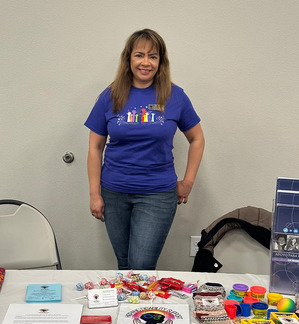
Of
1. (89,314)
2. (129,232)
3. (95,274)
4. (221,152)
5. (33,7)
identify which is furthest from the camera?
Answer: (221,152)

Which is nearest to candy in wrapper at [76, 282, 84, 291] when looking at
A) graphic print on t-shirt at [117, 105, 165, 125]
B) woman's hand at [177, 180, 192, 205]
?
graphic print on t-shirt at [117, 105, 165, 125]

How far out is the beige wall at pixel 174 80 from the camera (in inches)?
97.9

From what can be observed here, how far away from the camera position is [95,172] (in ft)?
7.22

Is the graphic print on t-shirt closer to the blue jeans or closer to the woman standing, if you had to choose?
the woman standing

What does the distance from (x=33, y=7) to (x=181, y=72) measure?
0.88 m

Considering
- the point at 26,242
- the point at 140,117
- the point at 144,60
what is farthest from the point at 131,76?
the point at 26,242

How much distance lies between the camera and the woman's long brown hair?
80.9 inches

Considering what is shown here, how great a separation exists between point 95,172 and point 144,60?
586mm

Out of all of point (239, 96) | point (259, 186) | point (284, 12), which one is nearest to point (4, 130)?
point (239, 96)

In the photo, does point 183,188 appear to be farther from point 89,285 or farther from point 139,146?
point 89,285

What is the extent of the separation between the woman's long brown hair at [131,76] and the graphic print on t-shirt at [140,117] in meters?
0.04

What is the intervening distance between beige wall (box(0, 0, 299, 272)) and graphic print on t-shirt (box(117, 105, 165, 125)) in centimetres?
57

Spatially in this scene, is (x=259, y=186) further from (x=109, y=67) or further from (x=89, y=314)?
(x=89, y=314)

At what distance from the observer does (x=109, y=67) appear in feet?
8.30
